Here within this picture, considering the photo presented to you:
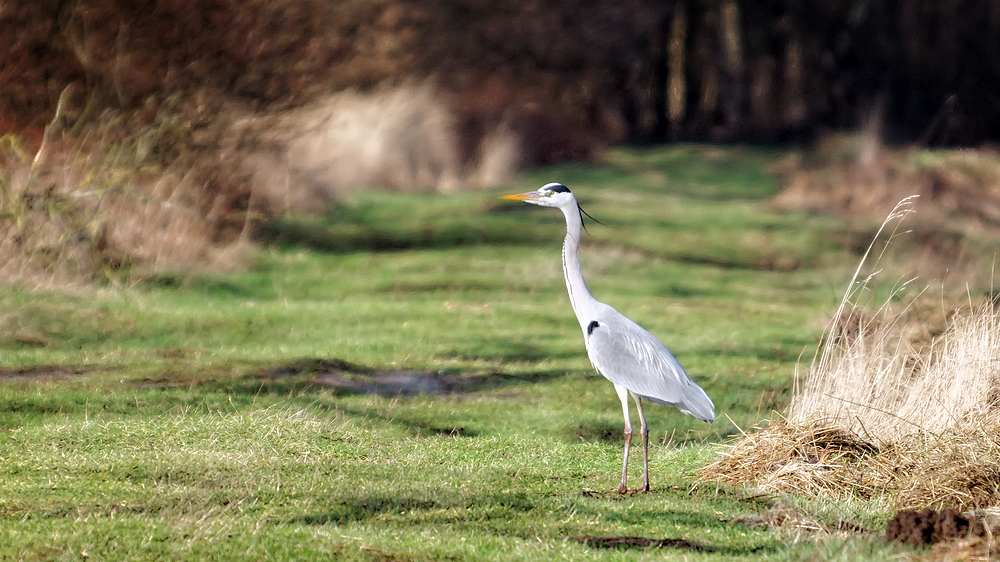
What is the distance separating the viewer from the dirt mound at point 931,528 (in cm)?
731

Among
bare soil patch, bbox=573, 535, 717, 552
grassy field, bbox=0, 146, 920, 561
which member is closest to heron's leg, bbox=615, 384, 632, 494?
grassy field, bbox=0, 146, 920, 561

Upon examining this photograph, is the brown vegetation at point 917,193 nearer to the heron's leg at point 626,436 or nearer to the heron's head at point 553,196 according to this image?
the heron's head at point 553,196

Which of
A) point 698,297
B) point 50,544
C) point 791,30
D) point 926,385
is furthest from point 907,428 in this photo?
point 791,30

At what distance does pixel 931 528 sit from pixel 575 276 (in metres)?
2.94

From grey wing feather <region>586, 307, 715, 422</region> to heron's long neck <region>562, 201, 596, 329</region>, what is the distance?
0.93 ft

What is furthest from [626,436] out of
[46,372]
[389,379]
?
[46,372]

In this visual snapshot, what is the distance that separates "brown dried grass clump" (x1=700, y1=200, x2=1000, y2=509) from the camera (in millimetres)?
8672

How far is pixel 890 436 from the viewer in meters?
9.71

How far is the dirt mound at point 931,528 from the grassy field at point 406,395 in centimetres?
19

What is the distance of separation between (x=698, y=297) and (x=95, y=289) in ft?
28.0

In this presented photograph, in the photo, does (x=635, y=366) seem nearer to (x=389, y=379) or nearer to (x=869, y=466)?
(x=869, y=466)

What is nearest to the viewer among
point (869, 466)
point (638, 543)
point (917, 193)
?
point (638, 543)

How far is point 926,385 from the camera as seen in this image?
10.2 metres

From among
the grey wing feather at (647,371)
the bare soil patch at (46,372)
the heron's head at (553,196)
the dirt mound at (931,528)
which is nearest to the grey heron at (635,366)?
the grey wing feather at (647,371)
